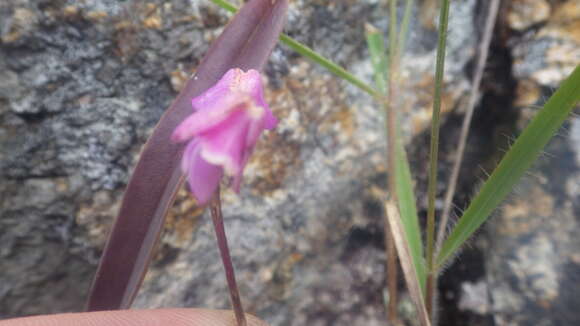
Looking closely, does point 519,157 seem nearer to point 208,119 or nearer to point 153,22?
point 208,119

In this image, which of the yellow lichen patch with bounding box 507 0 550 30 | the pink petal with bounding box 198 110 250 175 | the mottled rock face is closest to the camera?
the pink petal with bounding box 198 110 250 175

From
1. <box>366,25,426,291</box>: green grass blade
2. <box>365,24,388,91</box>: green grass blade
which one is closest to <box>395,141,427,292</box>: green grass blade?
<box>366,25,426,291</box>: green grass blade

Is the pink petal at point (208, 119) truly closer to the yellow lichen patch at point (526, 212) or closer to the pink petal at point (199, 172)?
the pink petal at point (199, 172)

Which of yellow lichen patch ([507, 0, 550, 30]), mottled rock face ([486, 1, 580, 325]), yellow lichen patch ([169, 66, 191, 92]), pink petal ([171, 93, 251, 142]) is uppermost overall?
pink petal ([171, 93, 251, 142])

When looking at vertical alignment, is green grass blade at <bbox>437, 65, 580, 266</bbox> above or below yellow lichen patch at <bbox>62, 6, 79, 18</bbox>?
below

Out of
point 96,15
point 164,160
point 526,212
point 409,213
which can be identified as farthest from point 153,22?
point 526,212

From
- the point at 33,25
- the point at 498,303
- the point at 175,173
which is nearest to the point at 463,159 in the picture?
the point at 498,303

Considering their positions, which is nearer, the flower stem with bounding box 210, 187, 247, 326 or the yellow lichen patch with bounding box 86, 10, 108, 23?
the flower stem with bounding box 210, 187, 247, 326

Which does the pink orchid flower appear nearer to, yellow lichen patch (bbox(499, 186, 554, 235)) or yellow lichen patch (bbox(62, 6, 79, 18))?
yellow lichen patch (bbox(62, 6, 79, 18))
